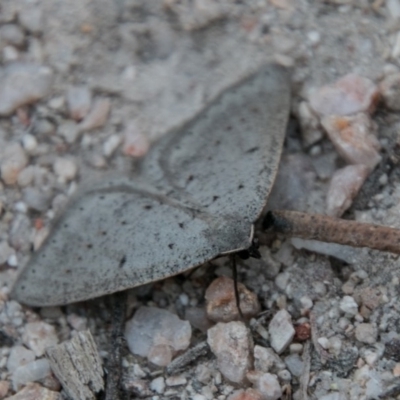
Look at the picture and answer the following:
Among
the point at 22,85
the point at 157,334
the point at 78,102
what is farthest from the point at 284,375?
the point at 22,85

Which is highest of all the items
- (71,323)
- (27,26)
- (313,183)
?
(27,26)

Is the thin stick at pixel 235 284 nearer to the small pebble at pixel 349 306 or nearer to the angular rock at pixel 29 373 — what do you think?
the small pebble at pixel 349 306

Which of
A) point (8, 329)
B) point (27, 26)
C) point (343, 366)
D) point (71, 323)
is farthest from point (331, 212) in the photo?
point (27, 26)

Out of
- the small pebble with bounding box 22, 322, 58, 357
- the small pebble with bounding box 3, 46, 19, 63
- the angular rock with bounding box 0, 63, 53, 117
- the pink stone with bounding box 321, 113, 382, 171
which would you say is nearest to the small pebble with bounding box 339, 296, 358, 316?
the pink stone with bounding box 321, 113, 382, 171

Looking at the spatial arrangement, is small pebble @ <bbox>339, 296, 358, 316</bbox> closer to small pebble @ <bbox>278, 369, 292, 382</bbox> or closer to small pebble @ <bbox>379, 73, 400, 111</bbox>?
small pebble @ <bbox>278, 369, 292, 382</bbox>

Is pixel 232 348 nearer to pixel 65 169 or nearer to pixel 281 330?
pixel 281 330

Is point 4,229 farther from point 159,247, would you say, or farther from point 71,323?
point 159,247
